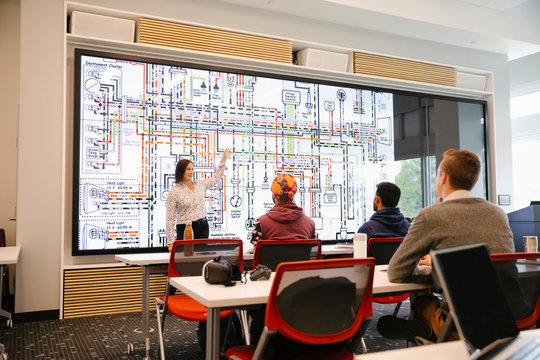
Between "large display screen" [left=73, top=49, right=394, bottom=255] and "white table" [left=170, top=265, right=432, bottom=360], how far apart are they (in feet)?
8.59

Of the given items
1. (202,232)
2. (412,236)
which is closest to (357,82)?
(202,232)

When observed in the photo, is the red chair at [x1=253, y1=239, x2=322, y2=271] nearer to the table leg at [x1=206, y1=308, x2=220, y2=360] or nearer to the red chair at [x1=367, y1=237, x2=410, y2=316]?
the red chair at [x1=367, y1=237, x2=410, y2=316]

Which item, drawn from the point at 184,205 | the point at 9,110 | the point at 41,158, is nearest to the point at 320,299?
the point at 184,205

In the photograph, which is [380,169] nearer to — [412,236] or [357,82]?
[357,82]

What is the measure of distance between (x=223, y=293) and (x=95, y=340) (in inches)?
88.7

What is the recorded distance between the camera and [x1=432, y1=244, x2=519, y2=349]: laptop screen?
93 centimetres

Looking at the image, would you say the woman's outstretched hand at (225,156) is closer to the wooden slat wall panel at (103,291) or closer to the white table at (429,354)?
the wooden slat wall panel at (103,291)

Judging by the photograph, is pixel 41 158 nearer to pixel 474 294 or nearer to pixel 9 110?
pixel 9 110

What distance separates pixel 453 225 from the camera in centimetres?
178

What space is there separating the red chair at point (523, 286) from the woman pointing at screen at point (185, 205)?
3.17 m

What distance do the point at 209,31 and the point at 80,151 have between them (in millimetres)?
1831

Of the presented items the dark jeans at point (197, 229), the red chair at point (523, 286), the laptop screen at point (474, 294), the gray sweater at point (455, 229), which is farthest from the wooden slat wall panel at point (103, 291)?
the laptop screen at point (474, 294)

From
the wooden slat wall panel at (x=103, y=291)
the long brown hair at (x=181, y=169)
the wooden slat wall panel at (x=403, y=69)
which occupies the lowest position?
the wooden slat wall panel at (x=103, y=291)

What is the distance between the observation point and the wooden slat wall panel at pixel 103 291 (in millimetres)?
4176
